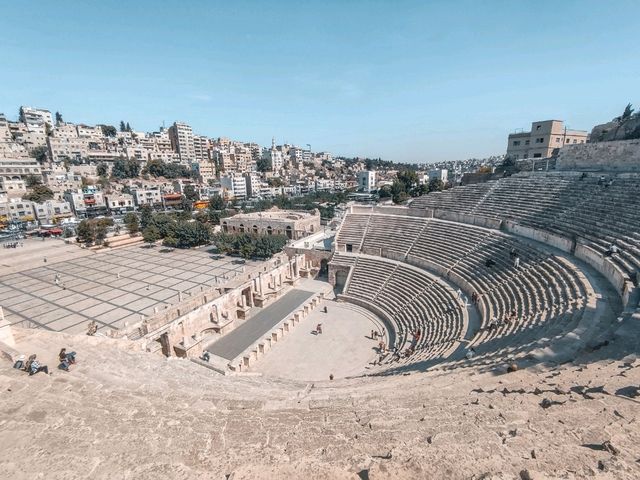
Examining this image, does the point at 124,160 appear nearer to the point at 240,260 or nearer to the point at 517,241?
the point at 240,260

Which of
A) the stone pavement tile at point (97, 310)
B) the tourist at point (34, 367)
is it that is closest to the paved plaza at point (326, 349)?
the tourist at point (34, 367)

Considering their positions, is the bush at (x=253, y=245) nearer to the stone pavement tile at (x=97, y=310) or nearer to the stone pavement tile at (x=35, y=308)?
the stone pavement tile at (x=97, y=310)

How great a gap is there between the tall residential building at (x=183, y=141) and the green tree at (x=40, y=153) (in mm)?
36940

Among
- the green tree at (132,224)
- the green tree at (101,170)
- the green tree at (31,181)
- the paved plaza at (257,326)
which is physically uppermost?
the green tree at (101,170)

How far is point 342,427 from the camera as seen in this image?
6566mm

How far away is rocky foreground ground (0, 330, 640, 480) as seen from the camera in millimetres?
4648

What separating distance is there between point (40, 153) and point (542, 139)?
113m

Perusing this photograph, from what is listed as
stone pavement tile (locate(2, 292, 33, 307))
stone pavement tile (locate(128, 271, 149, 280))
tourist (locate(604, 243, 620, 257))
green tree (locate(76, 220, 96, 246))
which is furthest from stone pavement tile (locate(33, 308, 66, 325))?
tourist (locate(604, 243, 620, 257))

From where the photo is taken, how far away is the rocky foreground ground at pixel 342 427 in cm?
465

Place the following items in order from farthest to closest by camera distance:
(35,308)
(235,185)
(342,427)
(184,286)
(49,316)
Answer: (235,185), (184,286), (35,308), (49,316), (342,427)

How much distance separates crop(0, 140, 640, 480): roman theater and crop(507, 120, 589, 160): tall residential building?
1643 cm

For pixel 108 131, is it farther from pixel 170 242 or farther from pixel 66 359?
pixel 66 359

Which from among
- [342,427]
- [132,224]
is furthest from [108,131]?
[342,427]

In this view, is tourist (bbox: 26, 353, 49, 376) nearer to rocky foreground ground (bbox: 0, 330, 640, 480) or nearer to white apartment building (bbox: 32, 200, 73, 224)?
rocky foreground ground (bbox: 0, 330, 640, 480)
